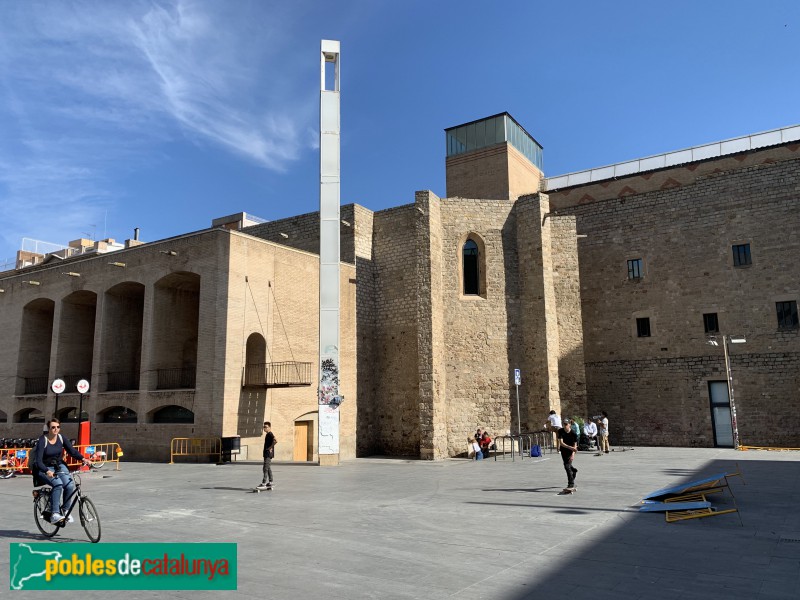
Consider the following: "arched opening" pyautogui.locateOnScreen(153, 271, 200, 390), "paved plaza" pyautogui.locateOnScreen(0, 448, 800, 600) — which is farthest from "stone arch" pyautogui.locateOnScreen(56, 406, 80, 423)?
"paved plaza" pyautogui.locateOnScreen(0, 448, 800, 600)

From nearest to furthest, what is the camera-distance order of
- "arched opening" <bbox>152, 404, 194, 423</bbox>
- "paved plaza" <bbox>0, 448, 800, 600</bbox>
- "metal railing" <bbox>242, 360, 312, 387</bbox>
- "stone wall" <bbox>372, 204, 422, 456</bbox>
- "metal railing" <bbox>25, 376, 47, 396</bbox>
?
1. "paved plaza" <bbox>0, 448, 800, 600</bbox>
2. "metal railing" <bbox>242, 360, 312, 387</bbox>
3. "arched opening" <bbox>152, 404, 194, 423</bbox>
4. "stone wall" <bbox>372, 204, 422, 456</bbox>
5. "metal railing" <bbox>25, 376, 47, 396</bbox>

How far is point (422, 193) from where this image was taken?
83.7 feet

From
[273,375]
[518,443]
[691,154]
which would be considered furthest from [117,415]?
[691,154]

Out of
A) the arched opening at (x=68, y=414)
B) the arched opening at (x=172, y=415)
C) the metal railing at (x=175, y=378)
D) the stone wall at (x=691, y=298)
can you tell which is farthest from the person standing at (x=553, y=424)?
the arched opening at (x=68, y=414)

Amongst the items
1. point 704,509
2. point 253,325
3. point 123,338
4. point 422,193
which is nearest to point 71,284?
point 123,338

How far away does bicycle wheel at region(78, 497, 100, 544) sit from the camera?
792cm

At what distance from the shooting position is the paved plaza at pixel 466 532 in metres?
6.10

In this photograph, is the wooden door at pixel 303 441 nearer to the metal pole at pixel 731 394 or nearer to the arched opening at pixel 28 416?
the arched opening at pixel 28 416

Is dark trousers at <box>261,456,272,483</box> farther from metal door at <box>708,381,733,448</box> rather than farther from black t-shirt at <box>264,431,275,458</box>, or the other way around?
metal door at <box>708,381,733,448</box>

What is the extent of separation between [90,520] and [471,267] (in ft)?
67.8

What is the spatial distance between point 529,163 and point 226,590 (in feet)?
119

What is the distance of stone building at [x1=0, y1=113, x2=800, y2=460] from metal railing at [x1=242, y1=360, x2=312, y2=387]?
0.12 m

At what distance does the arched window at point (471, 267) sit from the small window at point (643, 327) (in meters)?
7.73

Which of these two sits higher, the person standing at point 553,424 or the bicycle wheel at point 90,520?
the person standing at point 553,424
